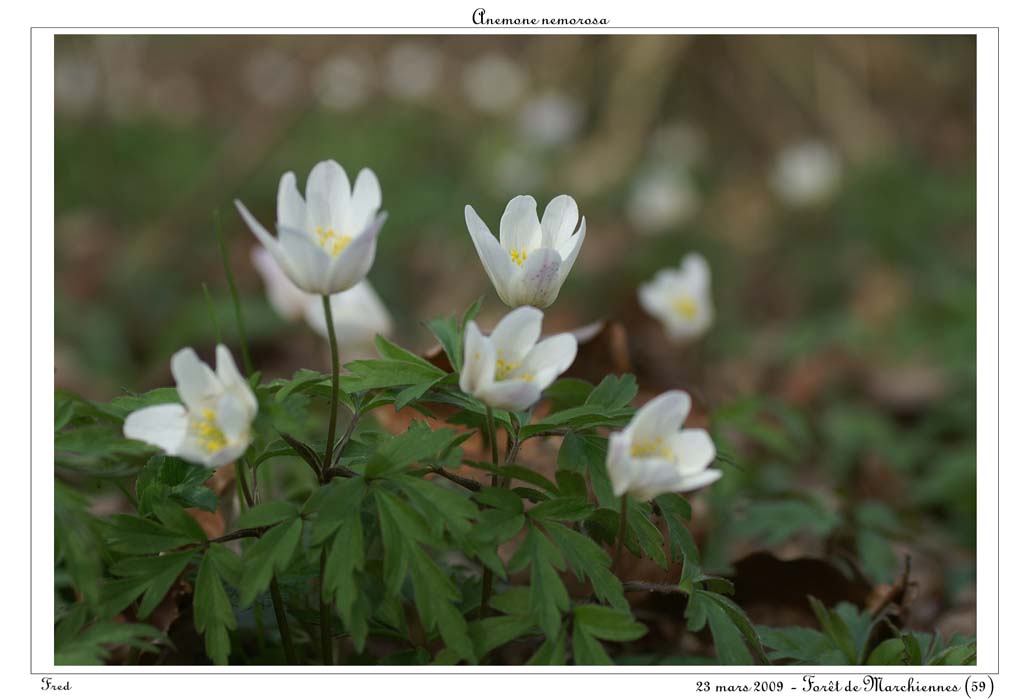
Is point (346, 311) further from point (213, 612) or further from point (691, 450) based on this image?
point (691, 450)

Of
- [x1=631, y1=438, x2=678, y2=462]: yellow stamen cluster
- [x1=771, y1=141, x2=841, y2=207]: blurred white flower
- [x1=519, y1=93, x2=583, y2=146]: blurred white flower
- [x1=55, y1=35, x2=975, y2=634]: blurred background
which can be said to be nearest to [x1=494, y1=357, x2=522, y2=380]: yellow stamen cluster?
[x1=631, y1=438, x2=678, y2=462]: yellow stamen cluster

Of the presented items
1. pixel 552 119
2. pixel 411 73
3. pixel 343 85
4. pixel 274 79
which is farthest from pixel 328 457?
pixel 274 79

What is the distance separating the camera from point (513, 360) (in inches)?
54.9

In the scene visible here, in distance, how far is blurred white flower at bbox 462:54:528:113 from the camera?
8.02m

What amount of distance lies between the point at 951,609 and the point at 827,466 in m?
0.83

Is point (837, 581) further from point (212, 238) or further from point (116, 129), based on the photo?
point (116, 129)

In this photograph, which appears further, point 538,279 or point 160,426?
point 538,279

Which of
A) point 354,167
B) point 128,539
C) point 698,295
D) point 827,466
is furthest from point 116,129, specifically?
point 128,539

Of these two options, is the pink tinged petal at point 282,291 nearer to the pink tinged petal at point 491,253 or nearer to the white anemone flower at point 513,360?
the pink tinged petal at point 491,253

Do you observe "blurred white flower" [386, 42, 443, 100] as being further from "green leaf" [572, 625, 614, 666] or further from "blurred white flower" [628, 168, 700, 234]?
"green leaf" [572, 625, 614, 666]

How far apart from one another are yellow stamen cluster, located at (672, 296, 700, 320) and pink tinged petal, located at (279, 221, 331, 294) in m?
1.97

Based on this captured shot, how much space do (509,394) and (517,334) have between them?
0.39 ft

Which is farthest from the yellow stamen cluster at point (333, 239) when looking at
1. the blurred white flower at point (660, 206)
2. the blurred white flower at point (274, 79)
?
the blurred white flower at point (274, 79)

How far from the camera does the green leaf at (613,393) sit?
4.99 feet
